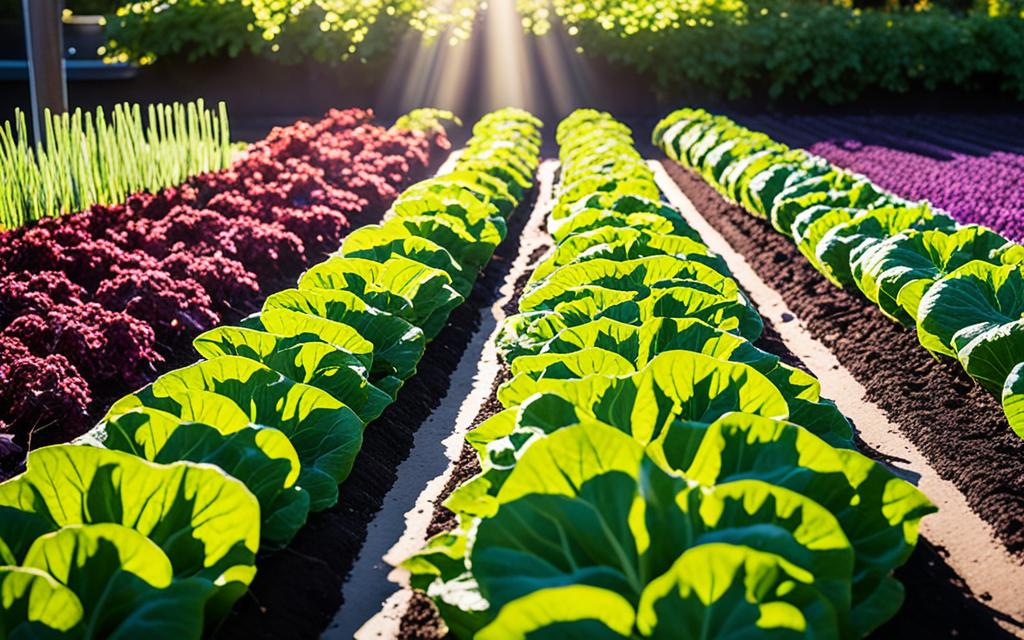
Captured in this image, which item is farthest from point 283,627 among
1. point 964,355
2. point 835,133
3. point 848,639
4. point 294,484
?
point 835,133

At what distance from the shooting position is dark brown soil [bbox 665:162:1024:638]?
331 centimetres

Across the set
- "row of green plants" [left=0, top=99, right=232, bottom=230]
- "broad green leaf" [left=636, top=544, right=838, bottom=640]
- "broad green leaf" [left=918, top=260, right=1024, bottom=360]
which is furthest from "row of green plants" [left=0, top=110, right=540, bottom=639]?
"row of green plants" [left=0, top=99, right=232, bottom=230]

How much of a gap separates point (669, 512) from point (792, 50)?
18855 mm

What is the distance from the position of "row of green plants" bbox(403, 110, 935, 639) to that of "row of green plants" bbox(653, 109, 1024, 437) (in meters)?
1.06

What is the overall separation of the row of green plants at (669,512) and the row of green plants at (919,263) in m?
1.06

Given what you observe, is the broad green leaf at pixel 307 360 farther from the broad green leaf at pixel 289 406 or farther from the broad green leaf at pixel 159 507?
the broad green leaf at pixel 159 507

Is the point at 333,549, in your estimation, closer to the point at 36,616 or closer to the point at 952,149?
the point at 36,616

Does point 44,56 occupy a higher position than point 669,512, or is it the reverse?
point 669,512

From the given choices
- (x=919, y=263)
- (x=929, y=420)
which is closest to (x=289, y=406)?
(x=929, y=420)

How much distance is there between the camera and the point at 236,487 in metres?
2.81

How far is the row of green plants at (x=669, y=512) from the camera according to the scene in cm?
229

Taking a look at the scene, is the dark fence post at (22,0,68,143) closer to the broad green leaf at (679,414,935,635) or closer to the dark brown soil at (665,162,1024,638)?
the dark brown soil at (665,162,1024,638)

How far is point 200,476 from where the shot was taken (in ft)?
9.19

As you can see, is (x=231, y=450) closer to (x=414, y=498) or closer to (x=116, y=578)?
(x=116, y=578)
